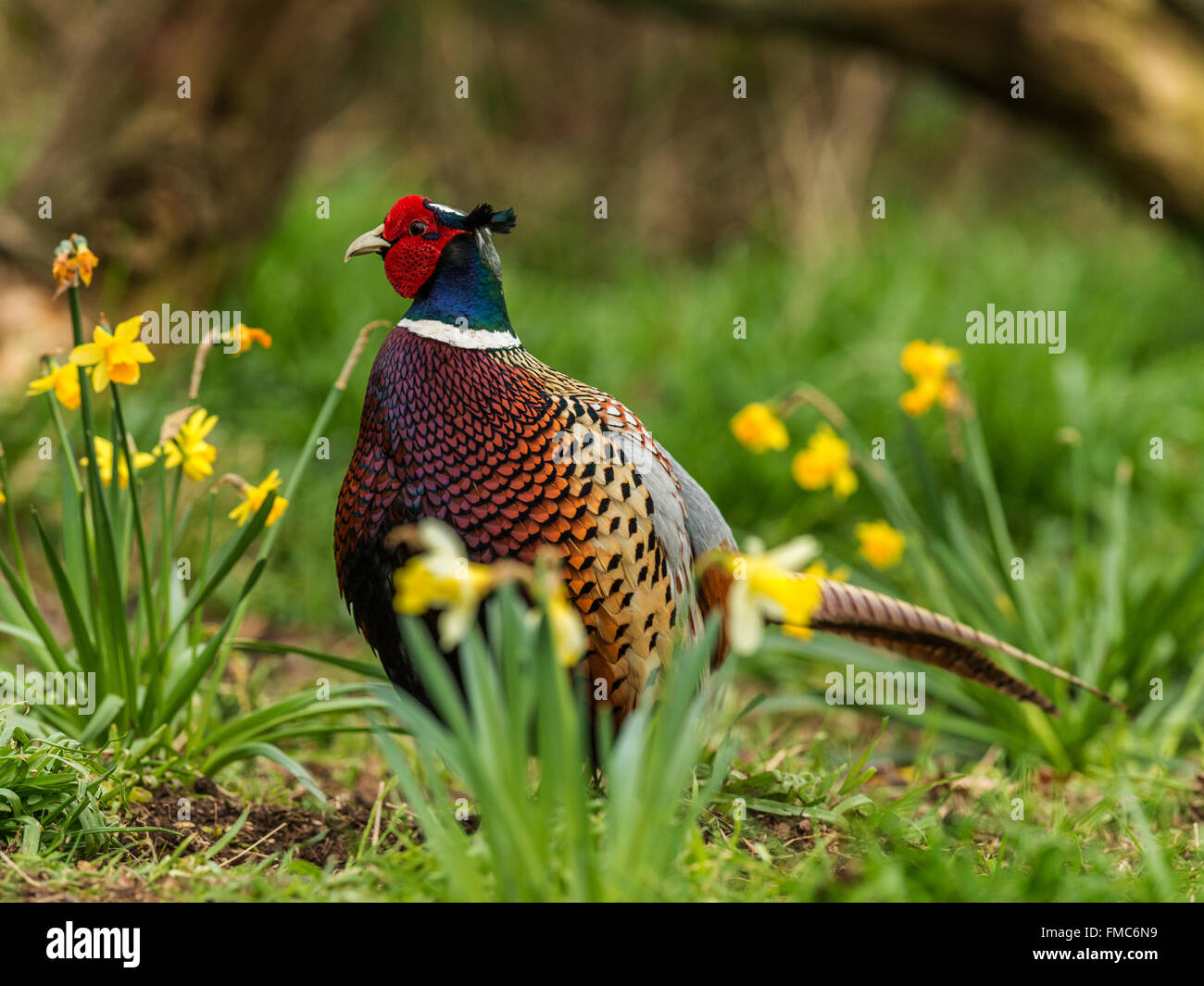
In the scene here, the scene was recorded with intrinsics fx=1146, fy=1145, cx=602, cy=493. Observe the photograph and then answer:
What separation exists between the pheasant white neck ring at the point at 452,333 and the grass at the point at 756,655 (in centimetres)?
53

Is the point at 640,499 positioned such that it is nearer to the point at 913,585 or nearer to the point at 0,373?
the point at 913,585

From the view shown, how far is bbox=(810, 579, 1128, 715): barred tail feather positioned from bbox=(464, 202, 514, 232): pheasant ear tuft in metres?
0.84

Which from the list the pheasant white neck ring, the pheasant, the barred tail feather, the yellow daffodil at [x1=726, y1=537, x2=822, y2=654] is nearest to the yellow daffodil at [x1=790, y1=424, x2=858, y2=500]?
the barred tail feather

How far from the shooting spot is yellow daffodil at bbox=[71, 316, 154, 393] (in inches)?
75.4

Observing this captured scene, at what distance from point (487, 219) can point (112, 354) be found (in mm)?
672

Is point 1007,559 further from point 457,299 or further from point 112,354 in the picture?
point 112,354

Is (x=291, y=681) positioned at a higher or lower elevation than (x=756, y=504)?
lower

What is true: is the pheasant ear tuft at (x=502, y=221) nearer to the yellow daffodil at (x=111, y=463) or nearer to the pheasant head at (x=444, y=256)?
the pheasant head at (x=444, y=256)

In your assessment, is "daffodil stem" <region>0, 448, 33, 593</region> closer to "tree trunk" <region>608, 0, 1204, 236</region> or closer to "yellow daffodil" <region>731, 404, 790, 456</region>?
"yellow daffodil" <region>731, 404, 790, 456</region>

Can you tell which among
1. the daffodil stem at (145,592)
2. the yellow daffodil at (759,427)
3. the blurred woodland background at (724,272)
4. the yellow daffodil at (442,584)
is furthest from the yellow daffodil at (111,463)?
the blurred woodland background at (724,272)

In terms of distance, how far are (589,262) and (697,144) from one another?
197 cm

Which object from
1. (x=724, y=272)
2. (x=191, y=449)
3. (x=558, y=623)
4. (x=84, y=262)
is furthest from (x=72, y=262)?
(x=724, y=272)
